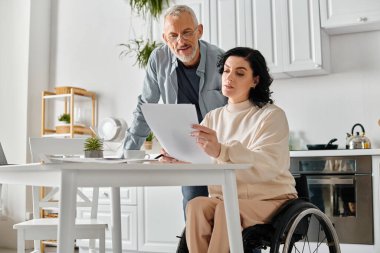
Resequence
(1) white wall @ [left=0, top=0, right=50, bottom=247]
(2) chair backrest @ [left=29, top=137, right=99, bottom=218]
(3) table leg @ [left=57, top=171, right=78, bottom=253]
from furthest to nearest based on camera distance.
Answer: (1) white wall @ [left=0, top=0, right=50, bottom=247] < (2) chair backrest @ [left=29, top=137, right=99, bottom=218] < (3) table leg @ [left=57, top=171, right=78, bottom=253]

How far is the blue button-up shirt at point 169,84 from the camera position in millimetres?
2393

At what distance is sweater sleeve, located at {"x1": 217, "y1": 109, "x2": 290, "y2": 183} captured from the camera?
5.25ft

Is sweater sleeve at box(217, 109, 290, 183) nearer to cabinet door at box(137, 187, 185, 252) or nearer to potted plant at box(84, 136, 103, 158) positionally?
potted plant at box(84, 136, 103, 158)

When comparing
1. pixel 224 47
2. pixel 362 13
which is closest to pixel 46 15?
pixel 224 47

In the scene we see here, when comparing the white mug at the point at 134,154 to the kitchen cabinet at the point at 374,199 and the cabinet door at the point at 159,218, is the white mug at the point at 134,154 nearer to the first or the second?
the kitchen cabinet at the point at 374,199

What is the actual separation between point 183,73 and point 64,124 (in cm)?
250

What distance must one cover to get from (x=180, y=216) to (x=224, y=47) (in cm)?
132

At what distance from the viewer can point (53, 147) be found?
2570 mm

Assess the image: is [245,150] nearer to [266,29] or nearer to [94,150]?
[94,150]

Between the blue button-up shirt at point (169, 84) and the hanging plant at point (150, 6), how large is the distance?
2040mm

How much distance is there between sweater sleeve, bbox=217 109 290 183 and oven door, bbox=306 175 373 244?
173cm

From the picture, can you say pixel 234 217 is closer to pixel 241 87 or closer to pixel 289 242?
pixel 289 242

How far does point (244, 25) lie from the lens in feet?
12.8

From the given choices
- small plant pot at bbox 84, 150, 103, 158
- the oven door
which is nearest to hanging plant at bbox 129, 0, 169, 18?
the oven door
